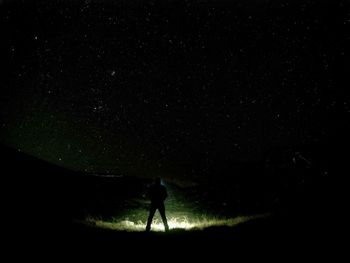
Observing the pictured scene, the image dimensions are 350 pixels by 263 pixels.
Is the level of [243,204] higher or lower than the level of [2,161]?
lower

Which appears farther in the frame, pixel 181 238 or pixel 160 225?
pixel 160 225

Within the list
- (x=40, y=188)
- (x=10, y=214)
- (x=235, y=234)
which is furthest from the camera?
(x=40, y=188)

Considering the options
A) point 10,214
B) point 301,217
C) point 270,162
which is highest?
point 270,162

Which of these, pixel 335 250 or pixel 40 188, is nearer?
pixel 335 250

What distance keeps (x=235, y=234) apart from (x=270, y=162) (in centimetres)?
2095

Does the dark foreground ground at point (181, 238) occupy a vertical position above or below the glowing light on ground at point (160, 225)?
below

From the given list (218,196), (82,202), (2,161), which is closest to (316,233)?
(82,202)

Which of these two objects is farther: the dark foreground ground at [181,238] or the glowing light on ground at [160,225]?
the glowing light on ground at [160,225]

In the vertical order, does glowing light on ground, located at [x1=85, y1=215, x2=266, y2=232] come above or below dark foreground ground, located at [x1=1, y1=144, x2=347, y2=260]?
above

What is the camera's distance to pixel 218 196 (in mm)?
24562

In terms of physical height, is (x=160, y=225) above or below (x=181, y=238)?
above

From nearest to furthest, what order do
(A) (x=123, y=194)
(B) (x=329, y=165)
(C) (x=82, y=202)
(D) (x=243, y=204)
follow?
1. (B) (x=329, y=165)
2. (C) (x=82, y=202)
3. (D) (x=243, y=204)
4. (A) (x=123, y=194)

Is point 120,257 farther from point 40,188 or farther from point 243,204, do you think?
point 243,204

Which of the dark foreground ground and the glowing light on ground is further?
the glowing light on ground
